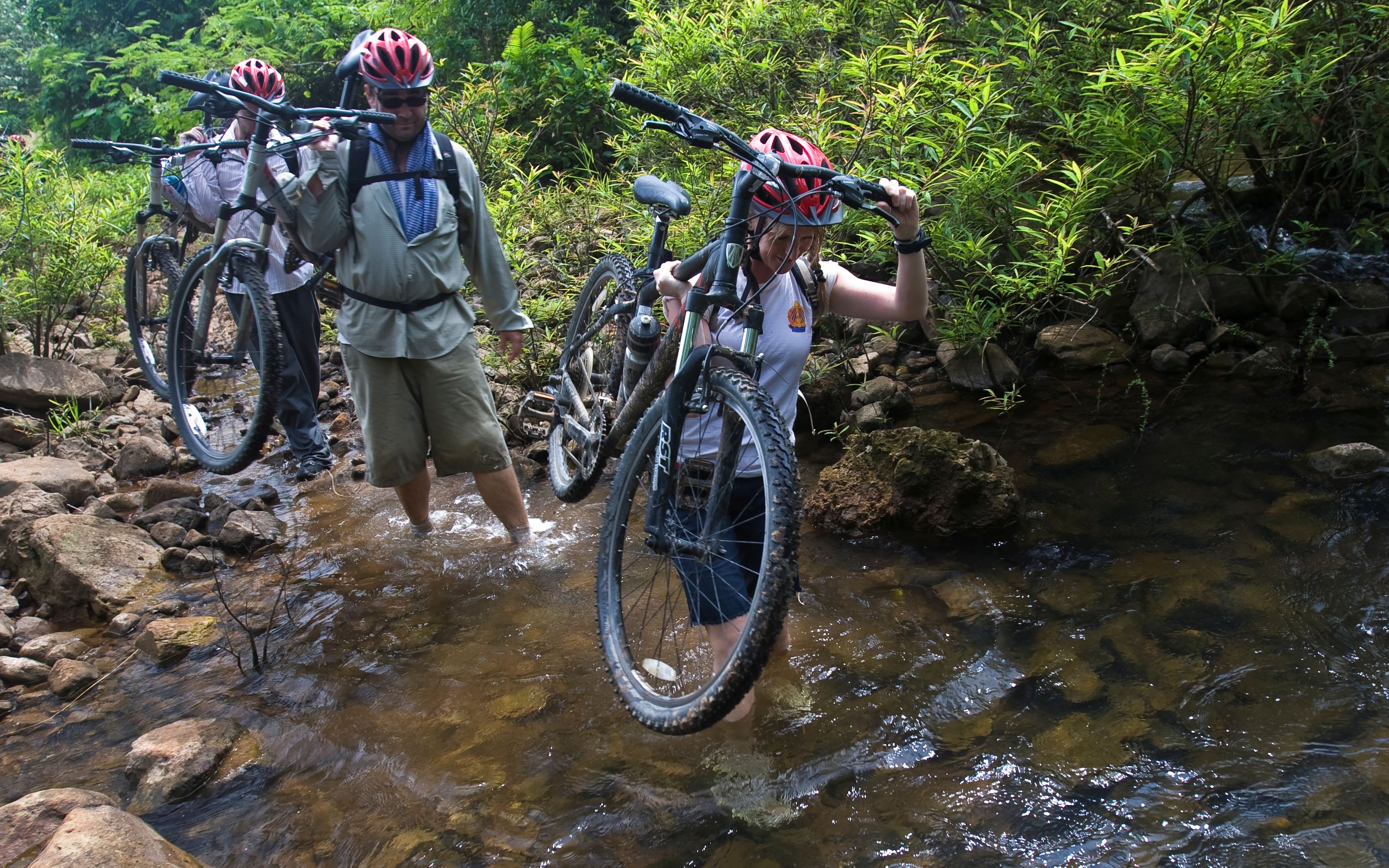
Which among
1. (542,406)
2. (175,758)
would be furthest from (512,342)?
(175,758)

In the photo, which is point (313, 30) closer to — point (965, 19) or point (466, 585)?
point (965, 19)

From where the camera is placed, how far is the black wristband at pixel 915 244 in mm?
2795

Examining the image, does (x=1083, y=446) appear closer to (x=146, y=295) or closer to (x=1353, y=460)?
(x=1353, y=460)

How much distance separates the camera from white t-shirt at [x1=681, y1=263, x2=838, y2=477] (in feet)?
9.66

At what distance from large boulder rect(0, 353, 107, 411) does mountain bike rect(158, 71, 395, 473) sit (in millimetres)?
1980

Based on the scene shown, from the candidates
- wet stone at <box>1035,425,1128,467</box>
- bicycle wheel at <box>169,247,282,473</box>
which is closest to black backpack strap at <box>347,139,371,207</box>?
bicycle wheel at <box>169,247,282,473</box>

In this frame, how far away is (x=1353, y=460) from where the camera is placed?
4418 millimetres

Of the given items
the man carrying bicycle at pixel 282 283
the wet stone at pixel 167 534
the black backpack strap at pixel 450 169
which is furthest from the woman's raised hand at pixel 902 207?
the wet stone at pixel 167 534

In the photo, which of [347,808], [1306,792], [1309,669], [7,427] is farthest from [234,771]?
[7,427]

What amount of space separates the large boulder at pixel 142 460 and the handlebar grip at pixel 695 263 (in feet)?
15.6

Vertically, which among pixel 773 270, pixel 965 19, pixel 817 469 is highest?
pixel 965 19

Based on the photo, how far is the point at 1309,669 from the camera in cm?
314

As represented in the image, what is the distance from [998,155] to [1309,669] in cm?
279

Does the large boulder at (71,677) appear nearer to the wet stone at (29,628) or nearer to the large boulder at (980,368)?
the wet stone at (29,628)
